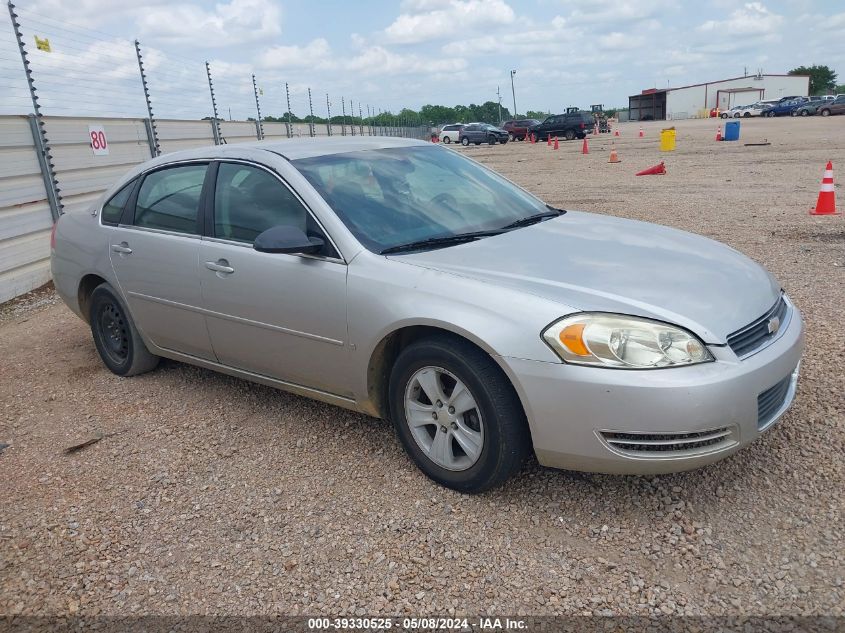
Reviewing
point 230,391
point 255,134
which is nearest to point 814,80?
point 255,134

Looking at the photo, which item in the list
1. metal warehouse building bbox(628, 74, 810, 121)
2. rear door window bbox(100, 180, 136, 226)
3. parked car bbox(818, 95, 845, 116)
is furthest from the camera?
metal warehouse building bbox(628, 74, 810, 121)

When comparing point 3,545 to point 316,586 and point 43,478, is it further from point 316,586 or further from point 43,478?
point 316,586

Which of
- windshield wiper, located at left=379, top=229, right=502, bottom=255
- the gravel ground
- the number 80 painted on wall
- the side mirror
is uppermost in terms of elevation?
the number 80 painted on wall

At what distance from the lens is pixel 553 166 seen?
2177 cm

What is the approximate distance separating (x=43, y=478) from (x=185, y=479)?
798 millimetres

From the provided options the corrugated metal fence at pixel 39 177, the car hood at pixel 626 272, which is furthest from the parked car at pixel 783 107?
the car hood at pixel 626 272

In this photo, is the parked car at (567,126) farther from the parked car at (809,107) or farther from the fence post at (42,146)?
the fence post at (42,146)

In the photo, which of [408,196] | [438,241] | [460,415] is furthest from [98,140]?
[460,415]

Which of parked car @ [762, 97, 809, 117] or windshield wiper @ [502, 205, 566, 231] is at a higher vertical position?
windshield wiper @ [502, 205, 566, 231]

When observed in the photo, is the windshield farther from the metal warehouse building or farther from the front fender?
the metal warehouse building

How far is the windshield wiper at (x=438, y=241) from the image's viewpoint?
3.23 meters

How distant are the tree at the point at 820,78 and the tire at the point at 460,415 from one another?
11641 centimetres

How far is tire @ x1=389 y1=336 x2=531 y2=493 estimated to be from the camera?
2.74 m

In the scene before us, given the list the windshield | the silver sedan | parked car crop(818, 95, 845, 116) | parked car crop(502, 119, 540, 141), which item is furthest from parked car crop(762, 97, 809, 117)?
the silver sedan
